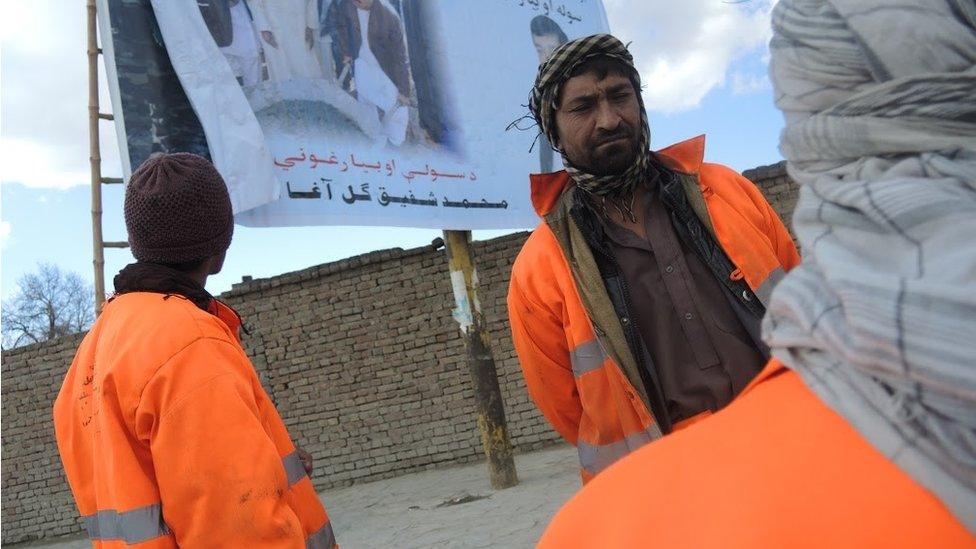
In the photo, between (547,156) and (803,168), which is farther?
(547,156)

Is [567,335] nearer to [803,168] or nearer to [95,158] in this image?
[803,168]

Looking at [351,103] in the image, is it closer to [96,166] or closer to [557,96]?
[96,166]

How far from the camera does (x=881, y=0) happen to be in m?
0.58

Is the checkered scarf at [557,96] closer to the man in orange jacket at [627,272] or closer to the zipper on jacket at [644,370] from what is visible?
the man in orange jacket at [627,272]

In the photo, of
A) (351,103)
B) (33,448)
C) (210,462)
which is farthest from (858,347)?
(33,448)

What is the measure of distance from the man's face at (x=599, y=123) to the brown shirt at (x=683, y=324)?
0.20m

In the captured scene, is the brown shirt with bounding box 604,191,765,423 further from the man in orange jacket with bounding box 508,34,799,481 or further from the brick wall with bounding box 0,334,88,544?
the brick wall with bounding box 0,334,88,544

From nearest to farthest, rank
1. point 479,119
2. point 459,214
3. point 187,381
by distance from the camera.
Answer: point 187,381 < point 459,214 < point 479,119

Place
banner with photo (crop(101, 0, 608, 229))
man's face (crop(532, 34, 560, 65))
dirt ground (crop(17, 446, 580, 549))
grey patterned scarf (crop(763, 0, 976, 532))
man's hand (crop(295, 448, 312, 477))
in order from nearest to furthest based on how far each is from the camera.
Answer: grey patterned scarf (crop(763, 0, 976, 532)), man's hand (crop(295, 448, 312, 477)), banner with photo (crop(101, 0, 608, 229)), dirt ground (crop(17, 446, 580, 549)), man's face (crop(532, 34, 560, 65))

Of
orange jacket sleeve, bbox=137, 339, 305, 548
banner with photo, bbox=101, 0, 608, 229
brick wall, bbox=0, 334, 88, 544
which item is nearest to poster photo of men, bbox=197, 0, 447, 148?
banner with photo, bbox=101, 0, 608, 229

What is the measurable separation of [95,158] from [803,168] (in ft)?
12.4

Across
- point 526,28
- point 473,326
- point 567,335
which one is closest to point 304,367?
point 473,326

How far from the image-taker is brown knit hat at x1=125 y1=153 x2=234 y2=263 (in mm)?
1752

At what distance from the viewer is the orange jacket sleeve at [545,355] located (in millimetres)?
2010
